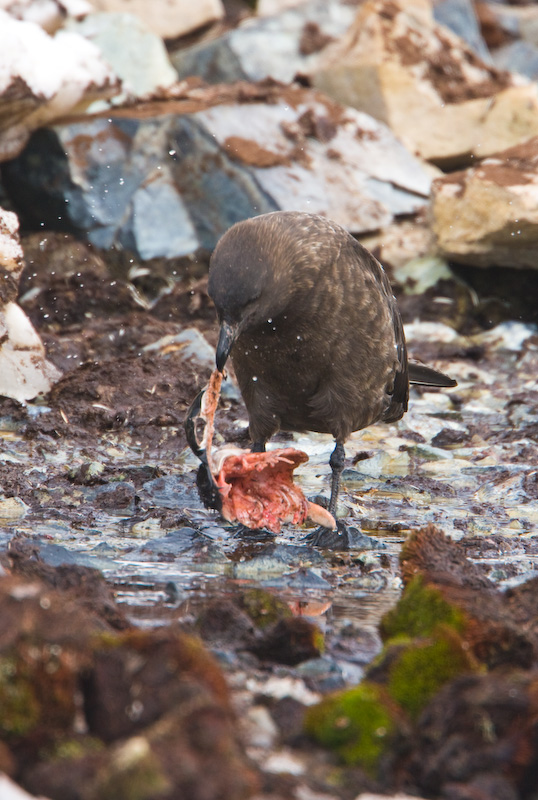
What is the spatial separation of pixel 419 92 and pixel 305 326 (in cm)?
653

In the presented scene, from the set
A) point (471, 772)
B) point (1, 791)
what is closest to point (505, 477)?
point (471, 772)

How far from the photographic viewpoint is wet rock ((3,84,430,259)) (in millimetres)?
8281

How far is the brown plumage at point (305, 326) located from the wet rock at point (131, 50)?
5685mm

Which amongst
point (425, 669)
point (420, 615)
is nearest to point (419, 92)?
point (420, 615)

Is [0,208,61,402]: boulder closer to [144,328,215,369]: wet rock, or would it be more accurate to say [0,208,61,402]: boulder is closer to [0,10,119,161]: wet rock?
[144,328,215,369]: wet rock

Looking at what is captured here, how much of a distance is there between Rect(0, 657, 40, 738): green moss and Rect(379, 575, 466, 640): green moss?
43.0 inches

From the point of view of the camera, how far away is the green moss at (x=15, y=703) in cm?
194

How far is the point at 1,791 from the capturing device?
172cm

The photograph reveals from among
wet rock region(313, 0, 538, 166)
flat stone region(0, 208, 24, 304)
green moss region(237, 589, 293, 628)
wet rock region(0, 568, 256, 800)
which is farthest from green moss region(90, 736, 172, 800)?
wet rock region(313, 0, 538, 166)

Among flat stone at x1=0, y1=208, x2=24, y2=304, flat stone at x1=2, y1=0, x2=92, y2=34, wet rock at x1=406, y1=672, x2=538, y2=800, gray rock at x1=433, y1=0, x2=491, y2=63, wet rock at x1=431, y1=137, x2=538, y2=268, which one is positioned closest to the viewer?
wet rock at x1=406, y1=672, x2=538, y2=800

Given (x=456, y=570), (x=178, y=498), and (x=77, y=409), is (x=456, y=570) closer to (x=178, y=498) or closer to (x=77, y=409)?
(x=178, y=498)

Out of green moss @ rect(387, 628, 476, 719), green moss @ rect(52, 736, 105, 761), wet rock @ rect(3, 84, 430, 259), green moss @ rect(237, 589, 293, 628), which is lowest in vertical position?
wet rock @ rect(3, 84, 430, 259)

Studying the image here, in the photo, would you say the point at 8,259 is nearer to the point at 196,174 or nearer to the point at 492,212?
the point at 196,174

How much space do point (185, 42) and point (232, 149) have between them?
4.22 metres
